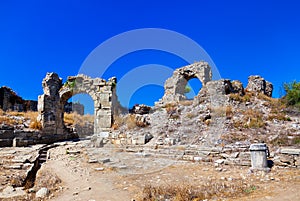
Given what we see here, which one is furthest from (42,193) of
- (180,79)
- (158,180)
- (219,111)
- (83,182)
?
(180,79)

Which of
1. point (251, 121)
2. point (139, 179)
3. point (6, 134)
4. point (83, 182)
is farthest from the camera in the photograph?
point (6, 134)

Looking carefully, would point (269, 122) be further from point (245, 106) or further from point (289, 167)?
point (289, 167)

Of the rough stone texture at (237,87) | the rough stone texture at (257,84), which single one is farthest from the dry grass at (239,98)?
the rough stone texture at (257,84)

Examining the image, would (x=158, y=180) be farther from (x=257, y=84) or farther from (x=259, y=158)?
(x=257, y=84)

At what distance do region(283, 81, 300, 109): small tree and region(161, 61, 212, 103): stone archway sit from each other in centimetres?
714

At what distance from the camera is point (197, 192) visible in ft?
13.9

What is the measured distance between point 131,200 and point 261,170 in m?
3.56

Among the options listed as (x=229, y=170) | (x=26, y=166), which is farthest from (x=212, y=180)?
(x=26, y=166)

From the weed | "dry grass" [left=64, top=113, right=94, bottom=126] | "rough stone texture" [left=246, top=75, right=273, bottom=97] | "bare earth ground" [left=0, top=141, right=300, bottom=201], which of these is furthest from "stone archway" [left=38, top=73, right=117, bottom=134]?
"rough stone texture" [left=246, top=75, right=273, bottom=97]

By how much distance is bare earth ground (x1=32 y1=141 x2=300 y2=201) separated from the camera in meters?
4.31

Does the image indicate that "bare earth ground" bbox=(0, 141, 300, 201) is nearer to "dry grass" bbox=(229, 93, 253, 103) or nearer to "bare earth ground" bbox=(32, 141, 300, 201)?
"bare earth ground" bbox=(32, 141, 300, 201)

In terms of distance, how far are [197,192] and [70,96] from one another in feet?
41.9

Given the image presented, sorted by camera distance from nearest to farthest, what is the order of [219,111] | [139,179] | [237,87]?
1. [139,179]
2. [219,111]
3. [237,87]

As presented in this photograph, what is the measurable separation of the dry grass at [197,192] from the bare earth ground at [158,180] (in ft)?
0.39
